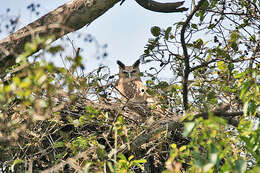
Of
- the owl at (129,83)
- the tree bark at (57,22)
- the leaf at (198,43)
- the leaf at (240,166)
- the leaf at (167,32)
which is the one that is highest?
the tree bark at (57,22)

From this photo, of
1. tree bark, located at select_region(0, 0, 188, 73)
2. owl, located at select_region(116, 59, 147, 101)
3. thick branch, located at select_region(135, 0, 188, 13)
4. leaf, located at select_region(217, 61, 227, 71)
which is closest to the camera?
tree bark, located at select_region(0, 0, 188, 73)

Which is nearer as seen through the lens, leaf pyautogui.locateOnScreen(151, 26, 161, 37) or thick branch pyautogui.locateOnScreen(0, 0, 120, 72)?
thick branch pyautogui.locateOnScreen(0, 0, 120, 72)

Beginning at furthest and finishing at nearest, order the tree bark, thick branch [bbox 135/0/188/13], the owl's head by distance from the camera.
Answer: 1. the owl's head
2. thick branch [bbox 135/0/188/13]
3. the tree bark

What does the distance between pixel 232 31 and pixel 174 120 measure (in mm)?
1577

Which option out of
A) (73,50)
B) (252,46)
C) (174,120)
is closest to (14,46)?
(73,50)

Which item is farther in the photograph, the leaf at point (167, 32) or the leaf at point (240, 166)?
the leaf at point (167, 32)

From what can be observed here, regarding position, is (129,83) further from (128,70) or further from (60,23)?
(60,23)

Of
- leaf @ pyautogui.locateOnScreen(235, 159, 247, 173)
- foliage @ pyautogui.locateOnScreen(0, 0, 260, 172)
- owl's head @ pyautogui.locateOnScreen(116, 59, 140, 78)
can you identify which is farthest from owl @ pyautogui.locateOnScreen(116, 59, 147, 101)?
leaf @ pyautogui.locateOnScreen(235, 159, 247, 173)

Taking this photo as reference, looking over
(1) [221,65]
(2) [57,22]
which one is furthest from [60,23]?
(1) [221,65]

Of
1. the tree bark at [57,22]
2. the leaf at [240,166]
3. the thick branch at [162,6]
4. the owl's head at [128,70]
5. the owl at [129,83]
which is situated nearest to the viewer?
the leaf at [240,166]

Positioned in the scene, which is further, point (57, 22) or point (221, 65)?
point (221, 65)

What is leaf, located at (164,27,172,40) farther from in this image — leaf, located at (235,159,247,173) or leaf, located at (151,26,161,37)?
leaf, located at (235,159,247,173)

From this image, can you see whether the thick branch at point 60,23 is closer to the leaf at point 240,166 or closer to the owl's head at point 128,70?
the leaf at point 240,166

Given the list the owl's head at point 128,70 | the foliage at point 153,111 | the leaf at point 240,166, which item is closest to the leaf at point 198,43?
the foliage at point 153,111
